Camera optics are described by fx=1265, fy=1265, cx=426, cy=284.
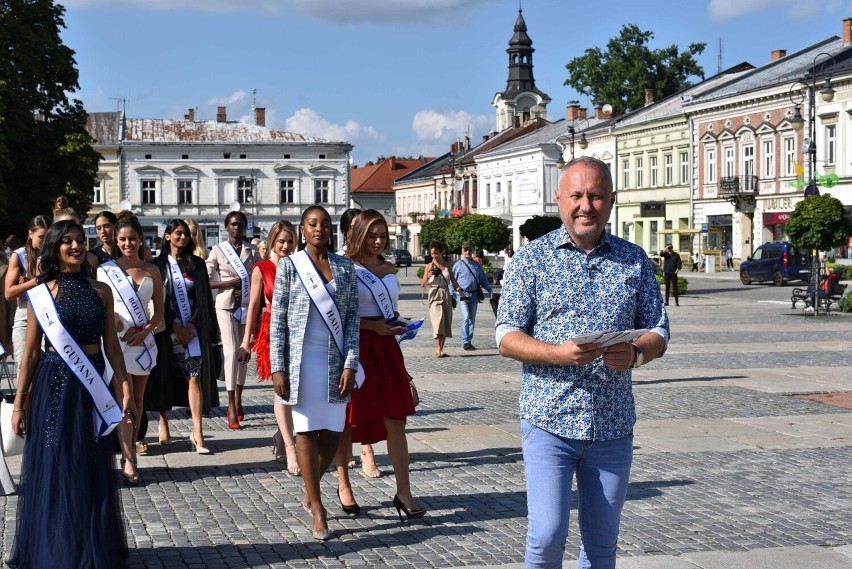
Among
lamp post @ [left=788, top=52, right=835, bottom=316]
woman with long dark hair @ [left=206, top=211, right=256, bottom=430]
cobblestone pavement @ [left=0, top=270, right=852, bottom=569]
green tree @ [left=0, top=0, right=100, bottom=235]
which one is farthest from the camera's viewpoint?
green tree @ [left=0, top=0, right=100, bottom=235]

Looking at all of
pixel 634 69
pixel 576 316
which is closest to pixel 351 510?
pixel 576 316

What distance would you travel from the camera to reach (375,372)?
815 centimetres

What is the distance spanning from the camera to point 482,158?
321 feet

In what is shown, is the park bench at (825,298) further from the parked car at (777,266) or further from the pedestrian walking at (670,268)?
the parked car at (777,266)

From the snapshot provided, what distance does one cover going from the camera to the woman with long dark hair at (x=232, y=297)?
11.7 m

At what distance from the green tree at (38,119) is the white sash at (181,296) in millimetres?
31111

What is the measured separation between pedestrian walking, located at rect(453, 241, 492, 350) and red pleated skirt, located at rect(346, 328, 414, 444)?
1304 centimetres

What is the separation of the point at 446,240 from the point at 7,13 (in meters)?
32.3

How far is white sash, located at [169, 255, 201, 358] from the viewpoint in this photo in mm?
10336

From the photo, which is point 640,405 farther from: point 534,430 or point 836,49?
point 836,49

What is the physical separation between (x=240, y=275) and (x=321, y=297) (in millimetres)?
4604

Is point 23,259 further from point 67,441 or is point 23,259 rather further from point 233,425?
point 67,441

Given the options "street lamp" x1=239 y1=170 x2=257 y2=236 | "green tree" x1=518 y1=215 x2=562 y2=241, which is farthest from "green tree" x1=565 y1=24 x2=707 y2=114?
"green tree" x1=518 y1=215 x2=562 y2=241

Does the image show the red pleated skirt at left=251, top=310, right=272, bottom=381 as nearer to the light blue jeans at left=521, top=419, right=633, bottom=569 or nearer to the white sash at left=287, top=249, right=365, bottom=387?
the white sash at left=287, top=249, right=365, bottom=387
